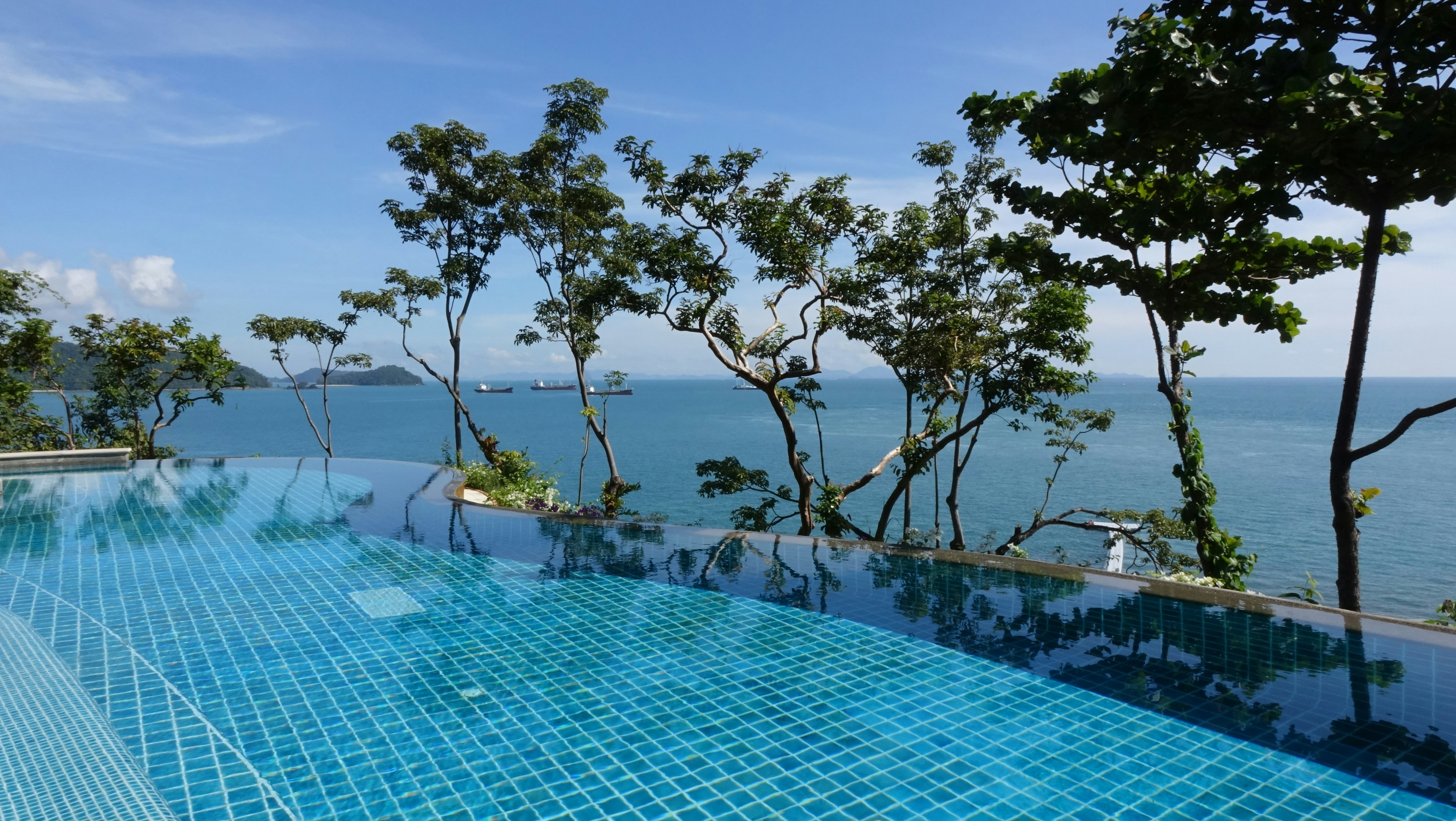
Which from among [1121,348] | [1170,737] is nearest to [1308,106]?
[1170,737]

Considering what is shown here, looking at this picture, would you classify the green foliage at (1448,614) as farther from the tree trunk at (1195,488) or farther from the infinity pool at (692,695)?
the tree trunk at (1195,488)

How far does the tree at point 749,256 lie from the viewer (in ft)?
27.5

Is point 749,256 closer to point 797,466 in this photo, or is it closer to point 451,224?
point 797,466

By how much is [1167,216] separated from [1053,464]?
2913cm

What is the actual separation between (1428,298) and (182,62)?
1617cm

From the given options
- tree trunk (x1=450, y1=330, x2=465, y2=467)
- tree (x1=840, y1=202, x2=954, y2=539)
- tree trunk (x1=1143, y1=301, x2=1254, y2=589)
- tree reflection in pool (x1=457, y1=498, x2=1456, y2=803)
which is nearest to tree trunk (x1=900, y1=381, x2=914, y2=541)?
tree (x1=840, y1=202, x2=954, y2=539)

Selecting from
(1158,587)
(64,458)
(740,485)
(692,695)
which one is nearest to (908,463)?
(740,485)

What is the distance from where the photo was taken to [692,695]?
3.59m

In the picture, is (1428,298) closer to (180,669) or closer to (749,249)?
(749,249)

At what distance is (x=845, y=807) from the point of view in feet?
8.66

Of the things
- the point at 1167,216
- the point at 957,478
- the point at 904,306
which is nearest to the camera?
the point at 1167,216

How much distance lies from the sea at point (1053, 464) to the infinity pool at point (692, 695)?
19.3 ft

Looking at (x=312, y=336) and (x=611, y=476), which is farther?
(x=312, y=336)

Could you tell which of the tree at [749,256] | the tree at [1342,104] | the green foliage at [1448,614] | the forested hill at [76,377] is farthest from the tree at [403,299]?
the green foliage at [1448,614]
